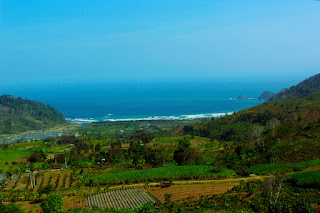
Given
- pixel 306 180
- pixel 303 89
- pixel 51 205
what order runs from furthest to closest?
pixel 303 89 → pixel 306 180 → pixel 51 205

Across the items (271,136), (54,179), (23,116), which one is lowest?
(54,179)

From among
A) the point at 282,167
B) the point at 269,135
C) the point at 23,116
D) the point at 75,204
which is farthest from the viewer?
the point at 23,116

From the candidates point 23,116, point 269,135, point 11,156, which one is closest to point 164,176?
point 269,135

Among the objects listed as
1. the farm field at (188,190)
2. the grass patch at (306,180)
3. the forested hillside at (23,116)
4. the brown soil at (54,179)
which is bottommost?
the brown soil at (54,179)

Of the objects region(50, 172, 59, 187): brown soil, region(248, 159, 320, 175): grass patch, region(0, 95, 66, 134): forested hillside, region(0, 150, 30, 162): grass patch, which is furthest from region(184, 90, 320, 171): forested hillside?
region(0, 95, 66, 134): forested hillside

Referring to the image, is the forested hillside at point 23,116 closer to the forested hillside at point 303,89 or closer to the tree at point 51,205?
the tree at point 51,205

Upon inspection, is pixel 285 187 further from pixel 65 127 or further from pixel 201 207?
pixel 65 127

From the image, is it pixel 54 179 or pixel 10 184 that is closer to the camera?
pixel 10 184

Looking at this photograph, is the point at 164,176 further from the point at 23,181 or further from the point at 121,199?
the point at 23,181

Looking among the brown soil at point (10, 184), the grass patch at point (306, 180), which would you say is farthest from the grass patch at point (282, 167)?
the brown soil at point (10, 184)
